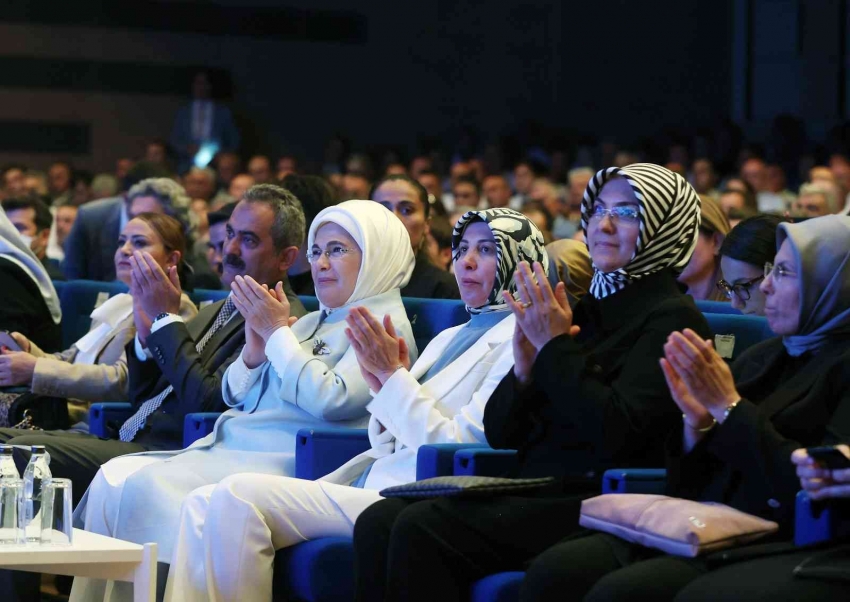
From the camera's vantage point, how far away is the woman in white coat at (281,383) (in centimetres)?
373

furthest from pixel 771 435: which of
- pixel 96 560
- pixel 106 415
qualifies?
pixel 106 415

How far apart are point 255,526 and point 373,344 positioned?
1.71 feet

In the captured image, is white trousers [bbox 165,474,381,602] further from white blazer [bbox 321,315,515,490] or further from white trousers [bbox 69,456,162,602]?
white trousers [bbox 69,456,162,602]

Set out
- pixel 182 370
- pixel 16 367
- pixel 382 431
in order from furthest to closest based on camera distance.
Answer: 1. pixel 16 367
2. pixel 182 370
3. pixel 382 431

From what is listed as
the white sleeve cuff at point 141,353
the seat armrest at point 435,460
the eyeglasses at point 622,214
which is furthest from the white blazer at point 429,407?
the white sleeve cuff at point 141,353

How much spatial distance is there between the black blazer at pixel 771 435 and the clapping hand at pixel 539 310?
34 centimetres

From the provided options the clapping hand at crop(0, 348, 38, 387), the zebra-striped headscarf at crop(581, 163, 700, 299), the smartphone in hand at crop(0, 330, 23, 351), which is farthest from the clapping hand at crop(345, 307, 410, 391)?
the smartphone in hand at crop(0, 330, 23, 351)

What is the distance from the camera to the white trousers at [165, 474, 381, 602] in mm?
3342

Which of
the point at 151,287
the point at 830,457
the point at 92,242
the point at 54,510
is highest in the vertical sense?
the point at 92,242

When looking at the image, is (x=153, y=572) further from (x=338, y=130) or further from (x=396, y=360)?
(x=338, y=130)

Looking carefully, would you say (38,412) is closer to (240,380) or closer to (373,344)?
(240,380)

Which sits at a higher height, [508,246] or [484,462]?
[508,246]

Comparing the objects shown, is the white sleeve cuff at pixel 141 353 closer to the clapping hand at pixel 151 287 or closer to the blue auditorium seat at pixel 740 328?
the clapping hand at pixel 151 287

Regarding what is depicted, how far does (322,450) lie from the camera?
3.67 metres
